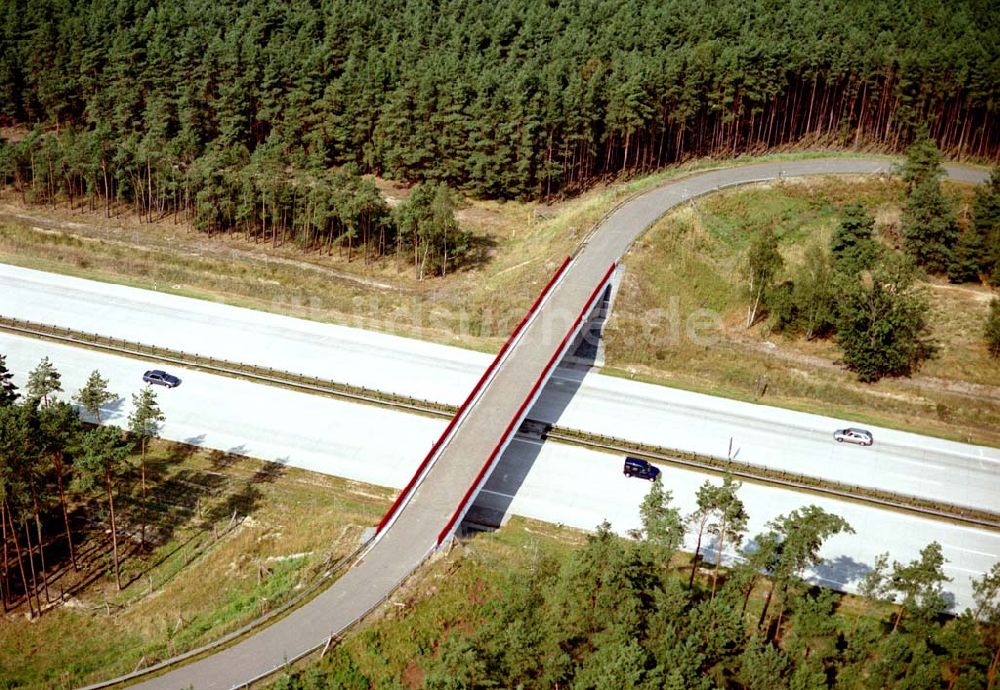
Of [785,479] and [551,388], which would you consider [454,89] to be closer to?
[551,388]

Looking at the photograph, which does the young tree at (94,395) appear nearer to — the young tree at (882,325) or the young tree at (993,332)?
the young tree at (882,325)

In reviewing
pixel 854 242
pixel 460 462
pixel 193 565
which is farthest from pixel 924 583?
pixel 854 242

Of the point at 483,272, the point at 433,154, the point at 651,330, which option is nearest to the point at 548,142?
the point at 433,154

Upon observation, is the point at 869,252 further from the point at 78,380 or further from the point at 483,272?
the point at 78,380

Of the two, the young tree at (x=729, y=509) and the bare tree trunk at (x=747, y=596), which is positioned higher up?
the young tree at (x=729, y=509)

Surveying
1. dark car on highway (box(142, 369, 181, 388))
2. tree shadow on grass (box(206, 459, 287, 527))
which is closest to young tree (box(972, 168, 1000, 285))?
tree shadow on grass (box(206, 459, 287, 527))

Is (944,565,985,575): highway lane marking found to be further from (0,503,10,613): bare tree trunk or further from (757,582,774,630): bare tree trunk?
(0,503,10,613): bare tree trunk

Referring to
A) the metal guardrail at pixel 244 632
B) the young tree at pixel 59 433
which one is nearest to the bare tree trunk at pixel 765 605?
the metal guardrail at pixel 244 632
